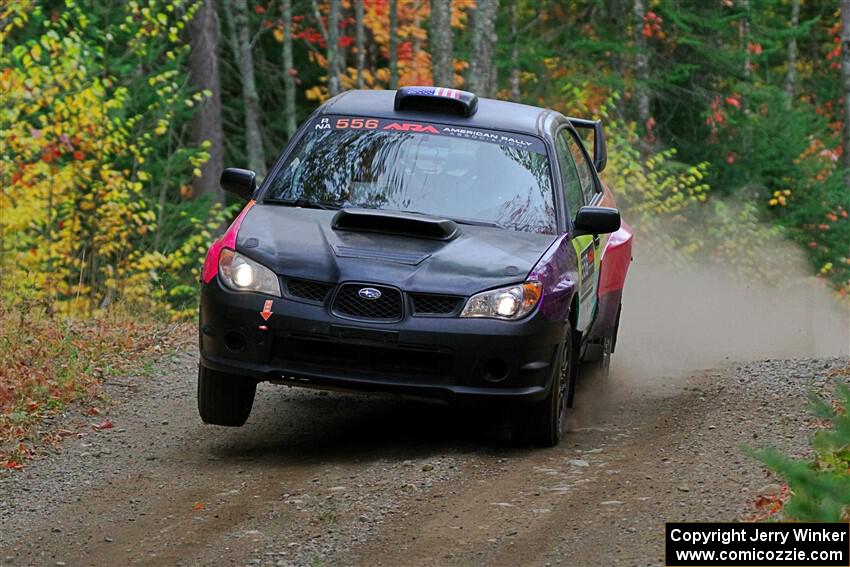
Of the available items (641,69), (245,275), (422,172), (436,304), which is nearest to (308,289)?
(245,275)

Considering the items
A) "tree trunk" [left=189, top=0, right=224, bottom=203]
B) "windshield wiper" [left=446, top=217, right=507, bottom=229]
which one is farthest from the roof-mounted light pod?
"tree trunk" [left=189, top=0, right=224, bottom=203]

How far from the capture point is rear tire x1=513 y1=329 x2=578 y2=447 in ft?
27.0

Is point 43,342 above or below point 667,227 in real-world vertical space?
above

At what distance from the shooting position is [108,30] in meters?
20.2

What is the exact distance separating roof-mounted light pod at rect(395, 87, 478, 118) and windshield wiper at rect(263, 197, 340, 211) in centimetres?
103

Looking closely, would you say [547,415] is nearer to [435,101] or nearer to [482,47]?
[435,101]

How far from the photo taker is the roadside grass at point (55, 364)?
8891 millimetres

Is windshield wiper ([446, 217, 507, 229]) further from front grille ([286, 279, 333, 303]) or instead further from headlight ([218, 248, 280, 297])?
headlight ([218, 248, 280, 297])

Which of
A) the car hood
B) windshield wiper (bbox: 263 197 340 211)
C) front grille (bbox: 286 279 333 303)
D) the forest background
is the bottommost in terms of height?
the forest background

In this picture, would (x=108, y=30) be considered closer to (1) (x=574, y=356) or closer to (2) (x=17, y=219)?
(2) (x=17, y=219)

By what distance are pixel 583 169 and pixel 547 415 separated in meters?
2.91

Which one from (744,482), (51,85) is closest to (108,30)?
(51,85)

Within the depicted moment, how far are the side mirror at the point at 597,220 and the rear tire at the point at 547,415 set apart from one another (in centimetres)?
68

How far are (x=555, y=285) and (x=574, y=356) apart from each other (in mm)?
967
